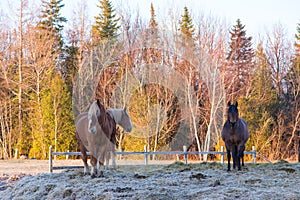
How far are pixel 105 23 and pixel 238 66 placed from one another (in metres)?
10.6

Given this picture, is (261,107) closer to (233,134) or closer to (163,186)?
(233,134)

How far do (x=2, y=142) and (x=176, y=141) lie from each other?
11.3 meters

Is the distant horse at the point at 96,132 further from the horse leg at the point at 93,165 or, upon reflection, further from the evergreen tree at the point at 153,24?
the evergreen tree at the point at 153,24

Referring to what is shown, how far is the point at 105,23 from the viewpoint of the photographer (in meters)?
30.4

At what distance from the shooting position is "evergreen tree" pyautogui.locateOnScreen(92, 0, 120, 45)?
2902 centimetres

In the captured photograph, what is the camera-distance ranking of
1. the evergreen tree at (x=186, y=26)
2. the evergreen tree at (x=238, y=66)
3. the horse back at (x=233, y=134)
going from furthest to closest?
the evergreen tree at (x=238, y=66) < the evergreen tree at (x=186, y=26) < the horse back at (x=233, y=134)

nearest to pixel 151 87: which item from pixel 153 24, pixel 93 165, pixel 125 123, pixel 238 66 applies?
pixel 153 24

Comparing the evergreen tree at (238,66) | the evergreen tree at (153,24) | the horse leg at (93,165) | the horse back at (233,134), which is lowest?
the horse leg at (93,165)

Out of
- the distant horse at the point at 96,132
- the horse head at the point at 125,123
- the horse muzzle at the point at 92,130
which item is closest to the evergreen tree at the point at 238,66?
the horse head at the point at 125,123

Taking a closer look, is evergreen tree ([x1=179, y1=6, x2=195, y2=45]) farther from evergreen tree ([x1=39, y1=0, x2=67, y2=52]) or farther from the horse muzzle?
the horse muzzle

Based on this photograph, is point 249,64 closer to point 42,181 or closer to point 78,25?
point 78,25

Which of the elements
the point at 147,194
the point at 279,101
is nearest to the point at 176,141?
the point at 279,101

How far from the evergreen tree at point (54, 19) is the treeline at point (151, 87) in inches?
68.9

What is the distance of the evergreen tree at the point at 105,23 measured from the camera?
29.0m
